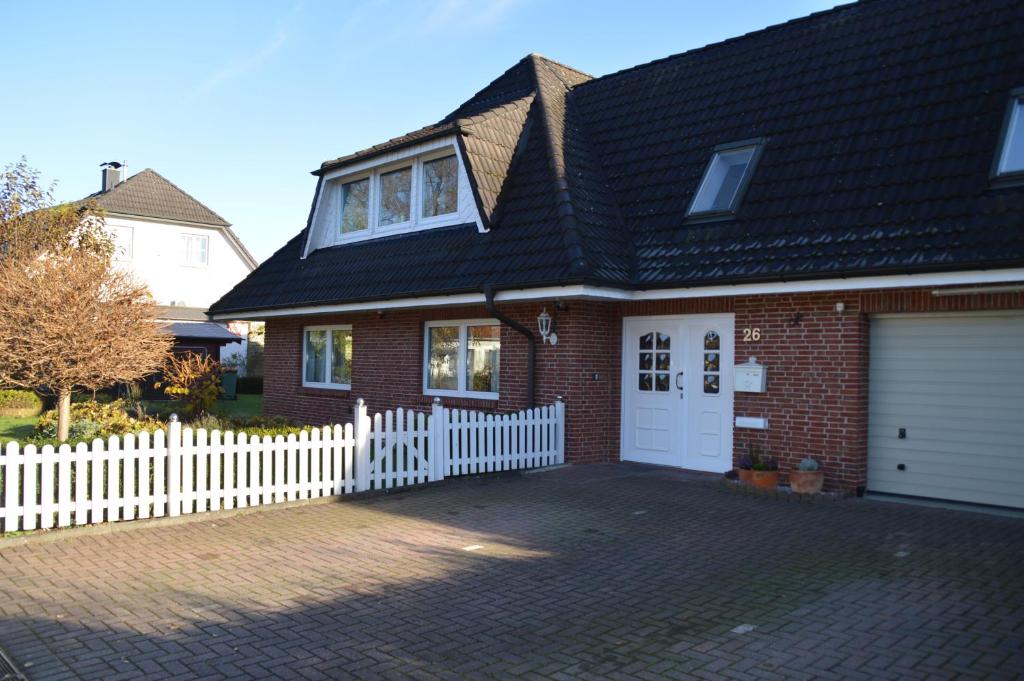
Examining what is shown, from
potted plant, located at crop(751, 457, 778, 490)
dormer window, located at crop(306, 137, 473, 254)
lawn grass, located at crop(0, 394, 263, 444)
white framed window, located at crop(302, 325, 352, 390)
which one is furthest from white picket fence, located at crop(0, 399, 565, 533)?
lawn grass, located at crop(0, 394, 263, 444)

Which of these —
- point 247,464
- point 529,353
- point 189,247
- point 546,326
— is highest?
point 189,247

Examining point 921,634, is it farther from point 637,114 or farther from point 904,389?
point 637,114

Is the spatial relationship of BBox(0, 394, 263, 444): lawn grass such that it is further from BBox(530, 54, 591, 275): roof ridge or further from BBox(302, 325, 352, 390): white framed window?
BBox(530, 54, 591, 275): roof ridge

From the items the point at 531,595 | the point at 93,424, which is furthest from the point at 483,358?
the point at 531,595

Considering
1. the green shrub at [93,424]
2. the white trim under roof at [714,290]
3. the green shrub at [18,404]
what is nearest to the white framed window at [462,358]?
the white trim under roof at [714,290]

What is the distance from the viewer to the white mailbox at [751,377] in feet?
35.5

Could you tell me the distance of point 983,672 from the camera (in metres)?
4.70

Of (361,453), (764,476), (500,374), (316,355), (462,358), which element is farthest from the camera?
(316,355)

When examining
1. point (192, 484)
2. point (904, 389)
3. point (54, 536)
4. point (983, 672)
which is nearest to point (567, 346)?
point (904, 389)

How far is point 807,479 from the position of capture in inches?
388

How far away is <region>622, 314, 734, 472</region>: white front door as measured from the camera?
1166cm

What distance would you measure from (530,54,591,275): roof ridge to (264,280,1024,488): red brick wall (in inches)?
40.2

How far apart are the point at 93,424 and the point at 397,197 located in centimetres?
667

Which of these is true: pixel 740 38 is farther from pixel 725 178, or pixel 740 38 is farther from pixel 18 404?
pixel 18 404
